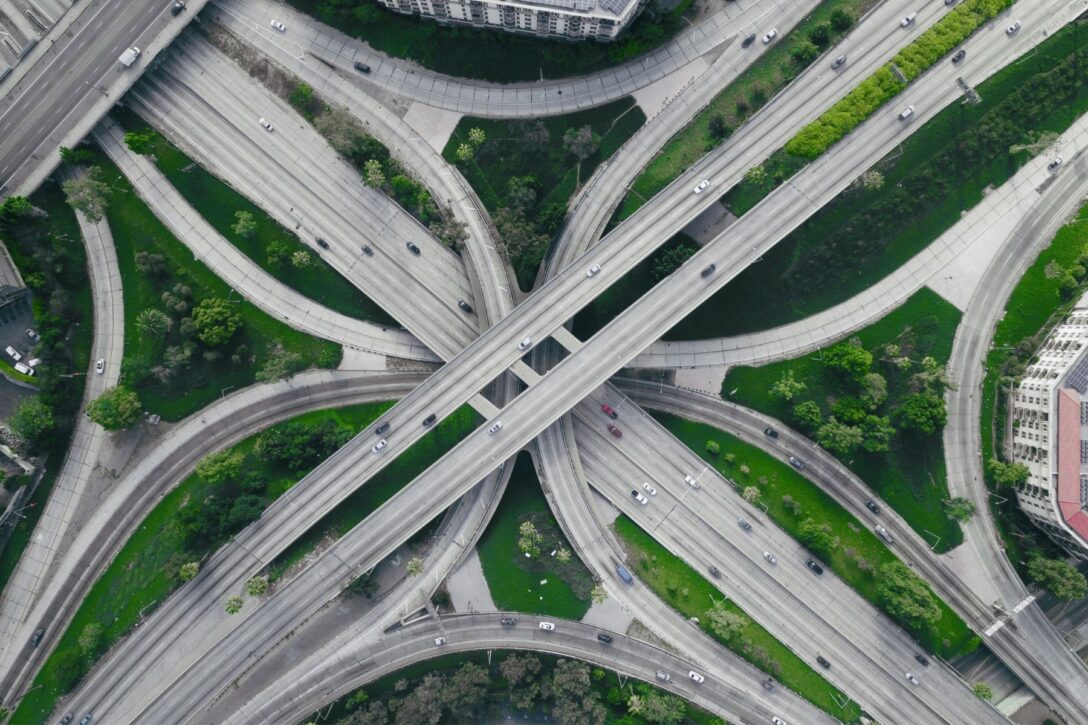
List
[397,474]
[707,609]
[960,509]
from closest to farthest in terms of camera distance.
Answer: [960,509], [707,609], [397,474]

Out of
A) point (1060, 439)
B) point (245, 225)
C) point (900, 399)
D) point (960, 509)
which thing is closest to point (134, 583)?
point (245, 225)

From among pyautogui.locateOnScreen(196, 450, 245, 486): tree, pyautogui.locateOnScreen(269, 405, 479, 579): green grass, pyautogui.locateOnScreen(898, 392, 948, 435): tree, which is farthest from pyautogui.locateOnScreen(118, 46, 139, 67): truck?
pyautogui.locateOnScreen(898, 392, 948, 435): tree

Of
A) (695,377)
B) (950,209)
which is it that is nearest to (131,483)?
(695,377)

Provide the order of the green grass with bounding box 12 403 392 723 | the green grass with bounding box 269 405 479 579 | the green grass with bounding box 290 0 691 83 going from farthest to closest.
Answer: the green grass with bounding box 269 405 479 579, the green grass with bounding box 290 0 691 83, the green grass with bounding box 12 403 392 723

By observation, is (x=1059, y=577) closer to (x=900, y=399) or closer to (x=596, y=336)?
(x=900, y=399)

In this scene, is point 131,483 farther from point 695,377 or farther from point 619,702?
point 695,377

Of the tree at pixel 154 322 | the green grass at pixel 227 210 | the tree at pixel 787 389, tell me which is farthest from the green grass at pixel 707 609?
the tree at pixel 154 322

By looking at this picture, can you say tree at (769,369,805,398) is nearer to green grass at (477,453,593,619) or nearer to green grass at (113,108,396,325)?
green grass at (477,453,593,619)
